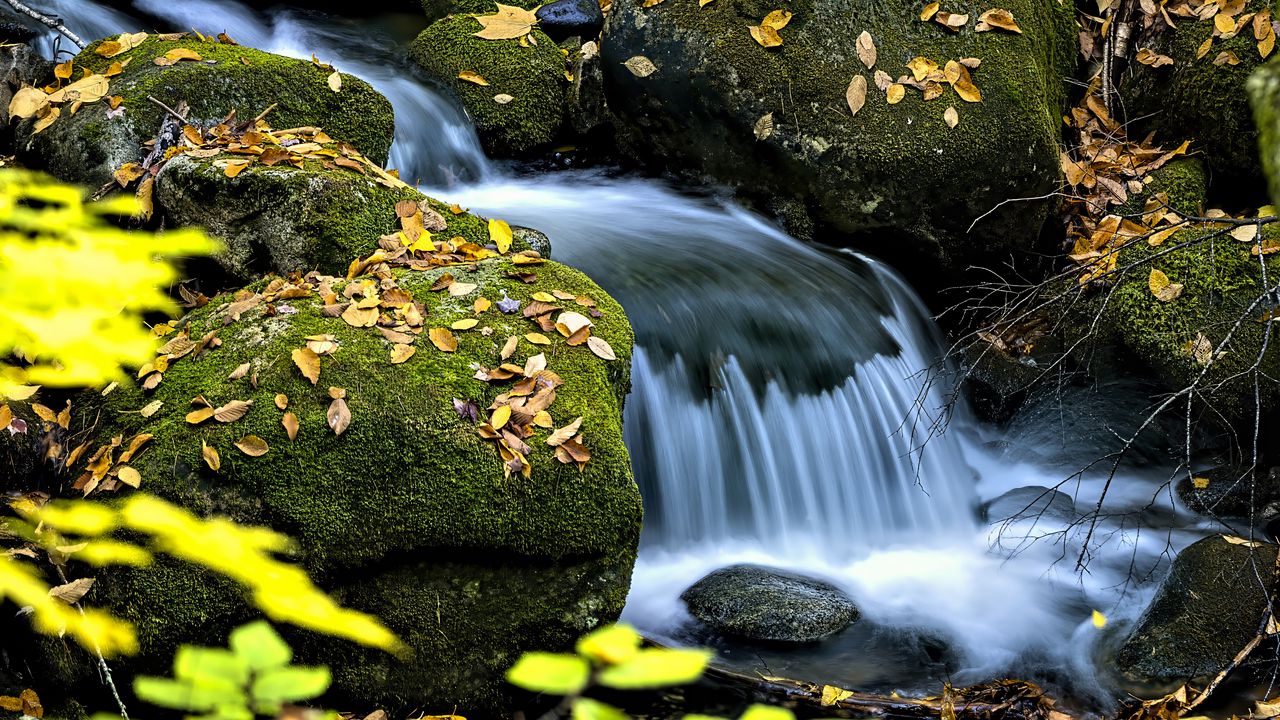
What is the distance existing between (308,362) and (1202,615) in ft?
12.1

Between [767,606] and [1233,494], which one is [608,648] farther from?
[1233,494]

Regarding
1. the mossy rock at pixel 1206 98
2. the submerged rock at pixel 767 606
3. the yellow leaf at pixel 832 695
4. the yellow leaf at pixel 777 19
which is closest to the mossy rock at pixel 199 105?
the yellow leaf at pixel 777 19

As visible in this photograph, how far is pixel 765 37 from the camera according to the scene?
6.21 metres

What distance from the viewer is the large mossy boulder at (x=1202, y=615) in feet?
12.6

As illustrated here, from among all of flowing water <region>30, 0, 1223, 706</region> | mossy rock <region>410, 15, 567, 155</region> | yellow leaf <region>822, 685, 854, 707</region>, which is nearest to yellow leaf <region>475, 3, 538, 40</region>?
mossy rock <region>410, 15, 567, 155</region>

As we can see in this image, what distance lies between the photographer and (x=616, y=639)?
90 centimetres

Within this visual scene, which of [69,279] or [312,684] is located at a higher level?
[69,279]

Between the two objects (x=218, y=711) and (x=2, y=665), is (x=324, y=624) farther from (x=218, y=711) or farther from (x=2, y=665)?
(x=2, y=665)

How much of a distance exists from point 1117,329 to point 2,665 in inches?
229

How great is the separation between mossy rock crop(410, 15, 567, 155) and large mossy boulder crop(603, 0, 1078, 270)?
85 centimetres

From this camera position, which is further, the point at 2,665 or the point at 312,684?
the point at 2,665

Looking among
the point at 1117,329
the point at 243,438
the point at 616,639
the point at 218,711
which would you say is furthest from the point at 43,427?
the point at 1117,329

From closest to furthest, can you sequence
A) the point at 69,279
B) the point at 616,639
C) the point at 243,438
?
the point at 616,639 → the point at 69,279 → the point at 243,438

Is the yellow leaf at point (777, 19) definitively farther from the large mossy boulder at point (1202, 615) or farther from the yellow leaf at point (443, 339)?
the large mossy boulder at point (1202, 615)
